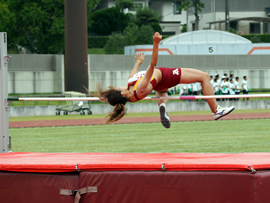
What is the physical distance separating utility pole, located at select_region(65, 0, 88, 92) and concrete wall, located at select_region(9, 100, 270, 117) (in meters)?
3.23

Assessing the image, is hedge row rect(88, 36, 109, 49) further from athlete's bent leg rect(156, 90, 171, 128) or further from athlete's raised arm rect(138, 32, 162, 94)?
athlete's raised arm rect(138, 32, 162, 94)

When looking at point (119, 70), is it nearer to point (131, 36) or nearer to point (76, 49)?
point (76, 49)

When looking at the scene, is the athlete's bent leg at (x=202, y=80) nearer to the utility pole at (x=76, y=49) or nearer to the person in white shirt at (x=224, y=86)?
the person in white shirt at (x=224, y=86)

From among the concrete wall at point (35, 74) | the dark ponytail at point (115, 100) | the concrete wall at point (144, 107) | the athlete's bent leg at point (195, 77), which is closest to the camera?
the dark ponytail at point (115, 100)

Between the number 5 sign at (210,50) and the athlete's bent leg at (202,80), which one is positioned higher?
the number 5 sign at (210,50)

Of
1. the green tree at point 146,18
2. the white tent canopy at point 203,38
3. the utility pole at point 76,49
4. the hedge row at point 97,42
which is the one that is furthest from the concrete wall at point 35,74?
the green tree at point 146,18

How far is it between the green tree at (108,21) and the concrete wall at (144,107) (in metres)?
28.6

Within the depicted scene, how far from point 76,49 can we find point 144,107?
5461 millimetres

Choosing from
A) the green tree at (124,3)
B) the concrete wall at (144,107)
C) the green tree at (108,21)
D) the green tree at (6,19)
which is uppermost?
the green tree at (124,3)

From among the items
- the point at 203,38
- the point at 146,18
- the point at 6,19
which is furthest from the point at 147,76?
the point at 146,18

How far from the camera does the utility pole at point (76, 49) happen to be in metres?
22.9

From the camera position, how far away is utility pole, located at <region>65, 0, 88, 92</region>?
22.9 meters

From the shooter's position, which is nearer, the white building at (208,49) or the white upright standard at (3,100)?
the white upright standard at (3,100)

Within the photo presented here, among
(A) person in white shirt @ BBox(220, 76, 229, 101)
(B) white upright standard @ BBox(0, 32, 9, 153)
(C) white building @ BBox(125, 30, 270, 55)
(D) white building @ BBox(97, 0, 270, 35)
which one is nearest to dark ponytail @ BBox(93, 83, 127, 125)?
(B) white upright standard @ BBox(0, 32, 9, 153)
